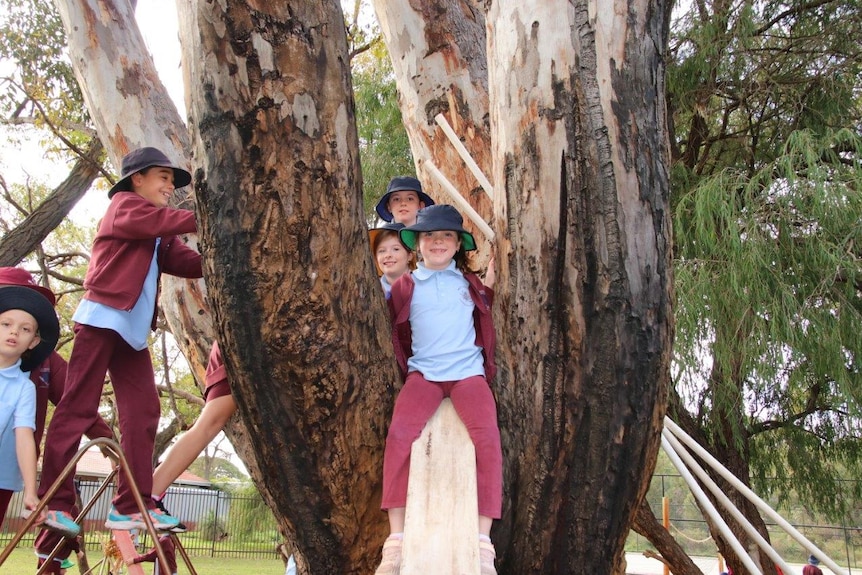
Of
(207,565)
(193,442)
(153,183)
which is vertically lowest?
(207,565)

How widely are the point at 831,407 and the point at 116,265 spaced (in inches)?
195

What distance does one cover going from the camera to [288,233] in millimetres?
1640

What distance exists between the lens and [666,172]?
6.15 feet

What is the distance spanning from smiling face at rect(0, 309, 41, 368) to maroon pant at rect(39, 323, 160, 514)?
271 mm

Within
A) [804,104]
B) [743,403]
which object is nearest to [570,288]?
[743,403]

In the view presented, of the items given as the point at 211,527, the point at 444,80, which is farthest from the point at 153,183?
the point at 211,527

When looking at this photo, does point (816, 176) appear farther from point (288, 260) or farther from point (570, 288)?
point (288, 260)

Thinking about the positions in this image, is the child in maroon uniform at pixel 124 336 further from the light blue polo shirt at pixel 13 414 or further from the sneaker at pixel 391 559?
the sneaker at pixel 391 559

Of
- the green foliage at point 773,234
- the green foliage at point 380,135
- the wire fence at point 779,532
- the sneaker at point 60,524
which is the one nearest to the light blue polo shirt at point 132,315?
the sneaker at point 60,524

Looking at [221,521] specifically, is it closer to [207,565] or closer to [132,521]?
[207,565]

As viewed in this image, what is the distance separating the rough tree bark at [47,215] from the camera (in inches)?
265

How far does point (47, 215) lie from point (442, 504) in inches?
248

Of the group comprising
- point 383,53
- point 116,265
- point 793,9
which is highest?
point 383,53

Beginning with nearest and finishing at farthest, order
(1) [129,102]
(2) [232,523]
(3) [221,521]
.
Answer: (1) [129,102]
(2) [232,523]
(3) [221,521]
